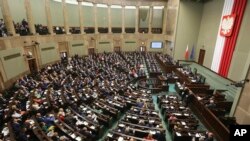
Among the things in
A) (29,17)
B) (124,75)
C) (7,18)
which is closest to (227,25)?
(124,75)

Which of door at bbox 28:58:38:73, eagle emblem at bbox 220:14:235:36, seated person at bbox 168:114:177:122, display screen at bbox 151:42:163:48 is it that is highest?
eagle emblem at bbox 220:14:235:36

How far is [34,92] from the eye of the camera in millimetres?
10891

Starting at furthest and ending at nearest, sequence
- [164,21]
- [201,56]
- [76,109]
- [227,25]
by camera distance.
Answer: [164,21], [201,56], [227,25], [76,109]

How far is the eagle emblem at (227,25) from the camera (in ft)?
49.3

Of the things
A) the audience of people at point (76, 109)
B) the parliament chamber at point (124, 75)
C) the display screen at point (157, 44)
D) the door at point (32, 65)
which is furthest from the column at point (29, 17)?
the display screen at point (157, 44)

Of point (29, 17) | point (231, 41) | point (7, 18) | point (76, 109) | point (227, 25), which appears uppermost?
point (29, 17)

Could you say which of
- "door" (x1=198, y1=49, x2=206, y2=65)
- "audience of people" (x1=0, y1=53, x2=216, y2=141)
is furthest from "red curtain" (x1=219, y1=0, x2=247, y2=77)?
"audience of people" (x1=0, y1=53, x2=216, y2=141)

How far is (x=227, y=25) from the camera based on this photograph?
15.9 m

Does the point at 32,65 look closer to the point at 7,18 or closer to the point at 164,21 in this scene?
the point at 7,18

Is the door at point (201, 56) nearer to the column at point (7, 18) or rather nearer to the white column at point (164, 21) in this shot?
the white column at point (164, 21)

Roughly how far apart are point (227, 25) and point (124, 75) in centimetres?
1142

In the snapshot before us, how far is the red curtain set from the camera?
555 inches

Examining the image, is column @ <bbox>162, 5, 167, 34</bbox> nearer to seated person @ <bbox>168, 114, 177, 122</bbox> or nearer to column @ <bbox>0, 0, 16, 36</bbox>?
seated person @ <bbox>168, 114, 177, 122</bbox>

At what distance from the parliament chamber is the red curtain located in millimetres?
102
